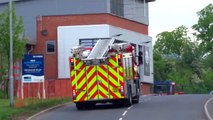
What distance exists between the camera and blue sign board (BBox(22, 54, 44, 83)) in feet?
123

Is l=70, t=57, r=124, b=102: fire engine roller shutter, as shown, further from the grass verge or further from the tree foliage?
the tree foliage

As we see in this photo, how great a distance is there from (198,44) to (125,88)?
82307 millimetres

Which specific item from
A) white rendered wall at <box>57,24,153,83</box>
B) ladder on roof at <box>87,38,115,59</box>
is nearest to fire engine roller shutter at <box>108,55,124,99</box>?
ladder on roof at <box>87,38,115,59</box>

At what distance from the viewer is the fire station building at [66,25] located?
2672 inches

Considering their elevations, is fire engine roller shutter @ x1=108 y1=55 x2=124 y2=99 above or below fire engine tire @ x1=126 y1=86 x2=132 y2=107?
above

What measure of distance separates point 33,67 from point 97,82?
6.16m

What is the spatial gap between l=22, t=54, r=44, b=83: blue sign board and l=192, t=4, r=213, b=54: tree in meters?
69.7

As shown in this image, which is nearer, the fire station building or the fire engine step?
the fire engine step

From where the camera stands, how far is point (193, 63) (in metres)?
118

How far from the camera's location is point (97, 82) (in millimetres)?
32750

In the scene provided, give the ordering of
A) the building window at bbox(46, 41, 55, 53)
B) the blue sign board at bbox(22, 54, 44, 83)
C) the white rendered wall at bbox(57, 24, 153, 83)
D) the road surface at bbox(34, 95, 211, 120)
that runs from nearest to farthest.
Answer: the road surface at bbox(34, 95, 211, 120), the blue sign board at bbox(22, 54, 44, 83), the white rendered wall at bbox(57, 24, 153, 83), the building window at bbox(46, 41, 55, 53)

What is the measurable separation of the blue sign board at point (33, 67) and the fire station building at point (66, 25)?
2806 centimetres

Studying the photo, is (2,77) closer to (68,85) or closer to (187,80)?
(68,85)

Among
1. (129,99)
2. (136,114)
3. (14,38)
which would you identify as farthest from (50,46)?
(136,114)
